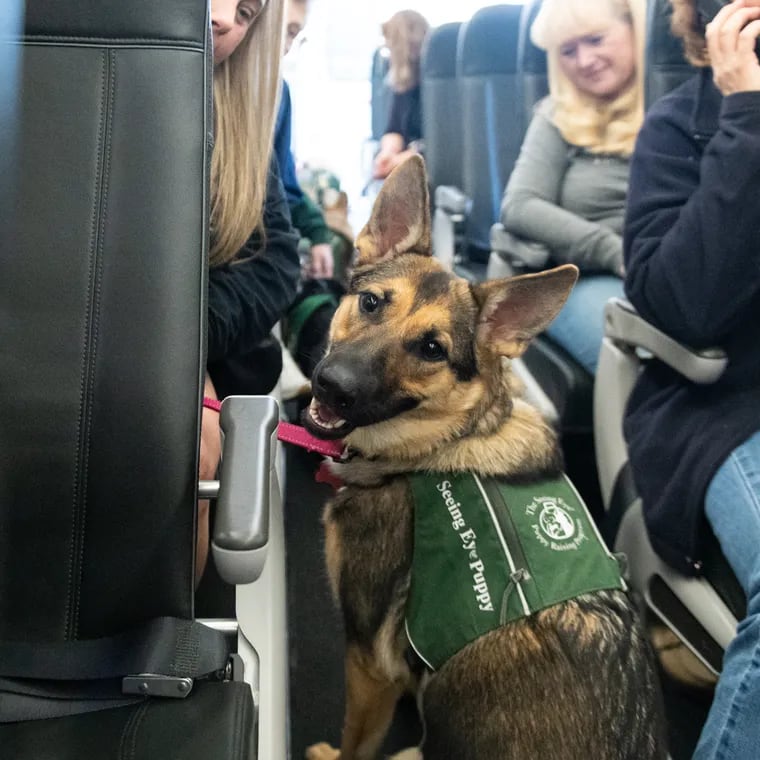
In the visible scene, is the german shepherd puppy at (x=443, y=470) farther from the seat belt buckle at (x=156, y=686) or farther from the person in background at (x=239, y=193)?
the seat belt buckle at (x=156, y=686)

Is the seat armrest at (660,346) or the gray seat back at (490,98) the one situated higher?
the gray seat back at (490,98)

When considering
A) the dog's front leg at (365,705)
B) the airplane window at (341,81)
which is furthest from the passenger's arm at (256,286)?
the airplane window at (341,81)

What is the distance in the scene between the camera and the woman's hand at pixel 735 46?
115 centimetres

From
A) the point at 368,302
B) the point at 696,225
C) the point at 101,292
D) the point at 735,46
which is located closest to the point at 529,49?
the point at 735,46

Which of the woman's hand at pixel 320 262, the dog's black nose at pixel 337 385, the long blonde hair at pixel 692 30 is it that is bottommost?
the dog's black nose at pixel 337 385

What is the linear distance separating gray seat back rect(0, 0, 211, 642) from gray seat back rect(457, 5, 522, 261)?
78.3 inches

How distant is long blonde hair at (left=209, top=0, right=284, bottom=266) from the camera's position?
1.19 m

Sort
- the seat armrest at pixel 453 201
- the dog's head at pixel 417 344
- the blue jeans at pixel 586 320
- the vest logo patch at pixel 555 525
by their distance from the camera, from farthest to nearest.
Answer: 1. the seat armrest at pixel 453 201
2. the blue jeans at pixel 586 320
3. the dog's head at pixel 417 344
4. the vest logo patch at pixel 555 525

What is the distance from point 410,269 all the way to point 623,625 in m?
0.68

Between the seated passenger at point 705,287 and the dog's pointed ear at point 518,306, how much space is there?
0.25 meters

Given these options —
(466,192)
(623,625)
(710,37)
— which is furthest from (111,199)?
(466,192)

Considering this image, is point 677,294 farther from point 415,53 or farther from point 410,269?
point 415,53

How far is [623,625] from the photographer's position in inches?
39.5

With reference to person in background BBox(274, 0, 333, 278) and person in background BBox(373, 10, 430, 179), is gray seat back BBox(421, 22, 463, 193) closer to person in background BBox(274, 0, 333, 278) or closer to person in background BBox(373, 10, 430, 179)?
person in background BBox(373, 10, 430, 179)
